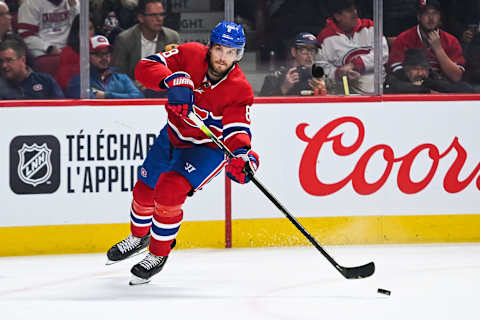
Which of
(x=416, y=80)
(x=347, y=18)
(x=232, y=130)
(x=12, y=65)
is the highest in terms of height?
(x=347, y=18)

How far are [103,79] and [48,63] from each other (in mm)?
309

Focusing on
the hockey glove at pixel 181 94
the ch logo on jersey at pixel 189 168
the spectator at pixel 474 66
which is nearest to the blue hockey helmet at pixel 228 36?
the hockey glove at pixel 181 94

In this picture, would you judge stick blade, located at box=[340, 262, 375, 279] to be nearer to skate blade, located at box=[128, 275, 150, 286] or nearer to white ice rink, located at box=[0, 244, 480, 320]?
white ice rink, located at box=[0, 244, 480, 320]

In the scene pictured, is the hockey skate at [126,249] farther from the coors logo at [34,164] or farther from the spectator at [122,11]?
the spectator at [122,11]

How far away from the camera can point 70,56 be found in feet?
16.6

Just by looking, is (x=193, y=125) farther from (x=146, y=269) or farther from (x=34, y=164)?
(x=34, y=164)

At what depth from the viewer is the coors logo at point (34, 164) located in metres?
4.97

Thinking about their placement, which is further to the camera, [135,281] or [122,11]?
[122,11]

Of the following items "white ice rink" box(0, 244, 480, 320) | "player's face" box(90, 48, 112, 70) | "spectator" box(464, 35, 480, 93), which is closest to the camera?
"white ice rink" box(0, 244, 480, 320)

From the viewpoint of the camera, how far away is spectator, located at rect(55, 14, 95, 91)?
504 cm

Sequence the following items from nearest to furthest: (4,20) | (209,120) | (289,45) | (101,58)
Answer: (209,120) < (4,20) < (101,58) < (289,45)

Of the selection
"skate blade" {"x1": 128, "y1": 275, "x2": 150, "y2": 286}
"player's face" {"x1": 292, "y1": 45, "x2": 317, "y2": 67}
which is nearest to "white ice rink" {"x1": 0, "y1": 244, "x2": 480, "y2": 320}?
"skate blade" {"x1": 128, "y1": 275, "x2": 150, "y2": 286}

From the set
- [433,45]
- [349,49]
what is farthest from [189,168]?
[433,45]

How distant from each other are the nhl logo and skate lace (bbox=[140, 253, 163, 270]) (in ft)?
3.33
